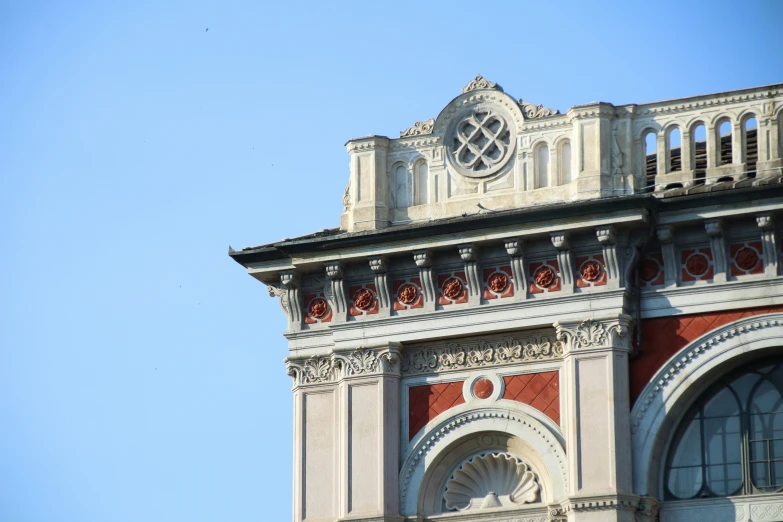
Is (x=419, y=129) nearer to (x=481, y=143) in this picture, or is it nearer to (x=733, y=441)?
(x=481, y=143)

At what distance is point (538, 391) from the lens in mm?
32906

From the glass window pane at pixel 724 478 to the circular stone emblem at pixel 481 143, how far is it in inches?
242

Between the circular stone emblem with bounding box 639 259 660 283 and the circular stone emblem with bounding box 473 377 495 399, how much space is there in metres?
2.99

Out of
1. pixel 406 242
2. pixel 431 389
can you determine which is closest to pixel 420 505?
pixel 431 389

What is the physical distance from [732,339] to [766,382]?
34.3 inches

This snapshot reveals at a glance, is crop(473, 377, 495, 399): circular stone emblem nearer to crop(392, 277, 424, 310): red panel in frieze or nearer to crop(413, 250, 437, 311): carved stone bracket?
crop(413, 250, 437, 311): carved stone bracket

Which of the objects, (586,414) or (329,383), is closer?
(586,414)

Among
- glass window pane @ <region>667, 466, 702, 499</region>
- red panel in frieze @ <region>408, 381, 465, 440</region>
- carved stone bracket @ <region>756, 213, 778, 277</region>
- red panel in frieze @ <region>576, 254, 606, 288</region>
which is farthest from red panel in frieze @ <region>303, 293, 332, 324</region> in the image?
carved stone bracket @ <region>756, 213, 778, 277</region>

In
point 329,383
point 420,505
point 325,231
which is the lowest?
point 420,505

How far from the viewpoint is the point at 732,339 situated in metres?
31.9

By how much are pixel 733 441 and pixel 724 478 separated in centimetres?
59

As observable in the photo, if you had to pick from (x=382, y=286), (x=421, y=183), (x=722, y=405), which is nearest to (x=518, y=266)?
(x=382, y=286)

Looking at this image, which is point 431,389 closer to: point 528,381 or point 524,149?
point 528,381

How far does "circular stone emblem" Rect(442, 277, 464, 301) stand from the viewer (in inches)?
1319
